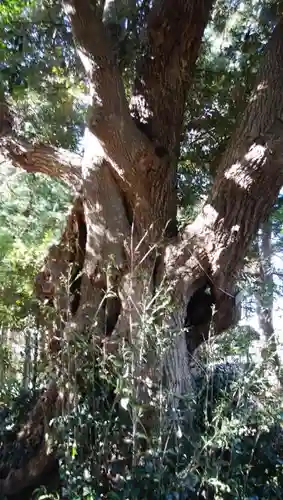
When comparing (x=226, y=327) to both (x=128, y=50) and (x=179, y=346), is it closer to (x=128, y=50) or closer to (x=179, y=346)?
(x=179, y=346)

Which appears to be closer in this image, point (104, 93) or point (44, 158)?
point (104, 93)

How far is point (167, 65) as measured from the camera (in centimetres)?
325

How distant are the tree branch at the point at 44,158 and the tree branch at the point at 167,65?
0.54 m

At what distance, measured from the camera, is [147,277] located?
2.74 meters

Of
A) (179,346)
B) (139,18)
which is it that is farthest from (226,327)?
(139,18)

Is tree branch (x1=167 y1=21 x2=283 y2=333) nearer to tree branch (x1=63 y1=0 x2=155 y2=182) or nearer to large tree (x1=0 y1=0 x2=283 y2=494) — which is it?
large tree (x1=0 y1=0 x2=283 y2=494)

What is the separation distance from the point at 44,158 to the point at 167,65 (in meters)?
1.00

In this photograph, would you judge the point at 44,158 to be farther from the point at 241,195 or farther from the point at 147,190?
the point at 241,195

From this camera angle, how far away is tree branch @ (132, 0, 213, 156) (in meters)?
3.16

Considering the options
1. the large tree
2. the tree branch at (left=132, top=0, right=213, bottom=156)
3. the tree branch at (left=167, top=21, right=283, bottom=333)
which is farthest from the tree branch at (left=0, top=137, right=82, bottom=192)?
the tree branch at (left=167, top=21, right=283, bottom=333)

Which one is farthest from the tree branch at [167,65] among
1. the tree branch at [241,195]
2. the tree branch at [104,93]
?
the tree branch at [241,195]

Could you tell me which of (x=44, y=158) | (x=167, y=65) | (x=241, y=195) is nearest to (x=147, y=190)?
(x=241, y=195)

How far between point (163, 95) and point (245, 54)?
1040 mm

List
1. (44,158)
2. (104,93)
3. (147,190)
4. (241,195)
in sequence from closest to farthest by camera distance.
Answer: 1. (241,195)
2. (104,93)
3. (147,190)
4. (44,158)
